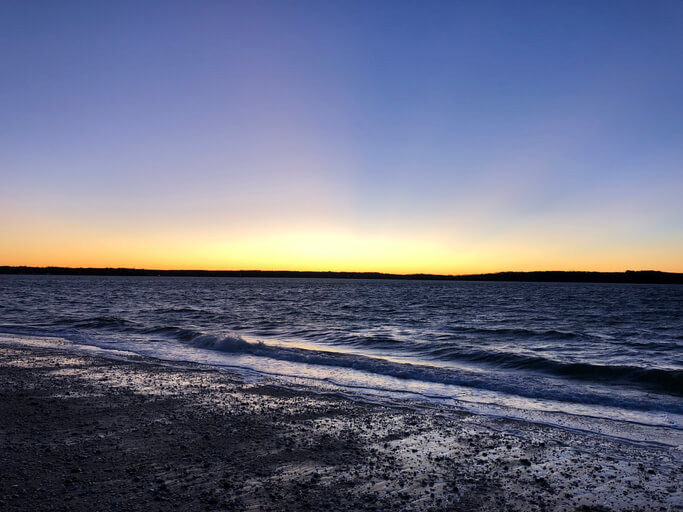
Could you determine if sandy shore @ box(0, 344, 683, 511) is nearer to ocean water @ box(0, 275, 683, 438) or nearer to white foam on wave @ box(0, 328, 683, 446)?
white foam on wave @ box(0, 328, 683, 446)

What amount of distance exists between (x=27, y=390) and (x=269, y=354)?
8967 mm

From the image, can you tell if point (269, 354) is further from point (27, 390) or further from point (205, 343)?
point (27, 390)

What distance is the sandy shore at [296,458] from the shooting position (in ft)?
17.8

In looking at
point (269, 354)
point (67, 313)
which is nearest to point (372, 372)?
point (269, 354)

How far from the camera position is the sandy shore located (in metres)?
5.43

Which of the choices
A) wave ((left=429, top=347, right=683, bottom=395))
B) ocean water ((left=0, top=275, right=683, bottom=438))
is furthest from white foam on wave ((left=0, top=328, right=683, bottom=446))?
wave ((left=429, top=347, right=683, bottom=395))

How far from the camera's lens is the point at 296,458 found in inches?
265

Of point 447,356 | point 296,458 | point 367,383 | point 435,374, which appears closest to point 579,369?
point 447,356

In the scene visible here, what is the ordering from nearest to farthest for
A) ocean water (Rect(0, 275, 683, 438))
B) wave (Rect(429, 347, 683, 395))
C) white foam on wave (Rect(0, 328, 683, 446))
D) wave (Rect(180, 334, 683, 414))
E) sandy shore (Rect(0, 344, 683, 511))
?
sandy shore (Rect(0, 344, 683, 511))
white foam on wave (Rect(0, 328, 683, 446))
ocean water (Rect(0, 275, 683, 438))
wave (Rect(180, 334, 683, 414))
wave (Rect(429, 347, 683, 395))

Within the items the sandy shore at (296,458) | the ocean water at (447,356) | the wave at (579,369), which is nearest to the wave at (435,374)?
the ocean water at (447,356)

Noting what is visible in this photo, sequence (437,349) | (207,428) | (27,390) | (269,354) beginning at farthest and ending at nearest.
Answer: (437,349) < (269,354) < (27,390) < (207,428)

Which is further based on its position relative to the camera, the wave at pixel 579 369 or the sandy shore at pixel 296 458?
the wave at pixel 579 369

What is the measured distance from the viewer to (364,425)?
8.58 m

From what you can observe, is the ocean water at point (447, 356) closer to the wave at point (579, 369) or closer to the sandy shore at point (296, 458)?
the wave at point (579, 369)
